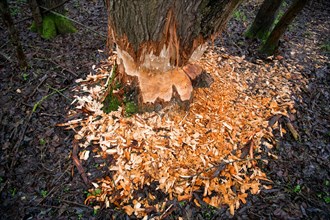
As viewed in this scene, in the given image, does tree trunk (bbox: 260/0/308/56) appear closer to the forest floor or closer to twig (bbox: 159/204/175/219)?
the forest floor

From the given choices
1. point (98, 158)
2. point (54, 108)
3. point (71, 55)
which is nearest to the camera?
point (98, 158)

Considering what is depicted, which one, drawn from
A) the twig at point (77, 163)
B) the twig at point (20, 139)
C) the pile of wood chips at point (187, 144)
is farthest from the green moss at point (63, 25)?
the twig at point (77, 163)

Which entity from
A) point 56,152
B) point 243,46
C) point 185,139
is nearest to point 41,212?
point 56,152

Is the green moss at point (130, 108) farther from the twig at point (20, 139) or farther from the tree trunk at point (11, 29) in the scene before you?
the tree trunk at point (11, 29)

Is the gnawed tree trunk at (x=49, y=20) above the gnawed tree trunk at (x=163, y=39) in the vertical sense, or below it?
below

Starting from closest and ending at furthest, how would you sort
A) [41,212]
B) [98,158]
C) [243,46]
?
1. [41,212]
2. [98,158]
3. [243,46]

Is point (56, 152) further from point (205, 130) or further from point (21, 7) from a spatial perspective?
point (21, 7)

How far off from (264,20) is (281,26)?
620 mm

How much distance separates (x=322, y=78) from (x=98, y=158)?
3.85m

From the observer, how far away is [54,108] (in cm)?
286

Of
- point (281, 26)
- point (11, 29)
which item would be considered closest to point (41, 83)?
point (11, 29)

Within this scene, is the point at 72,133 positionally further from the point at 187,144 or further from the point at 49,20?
the point at 49,20

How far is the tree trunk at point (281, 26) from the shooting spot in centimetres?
319

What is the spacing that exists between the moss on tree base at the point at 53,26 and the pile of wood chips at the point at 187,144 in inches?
57.0
